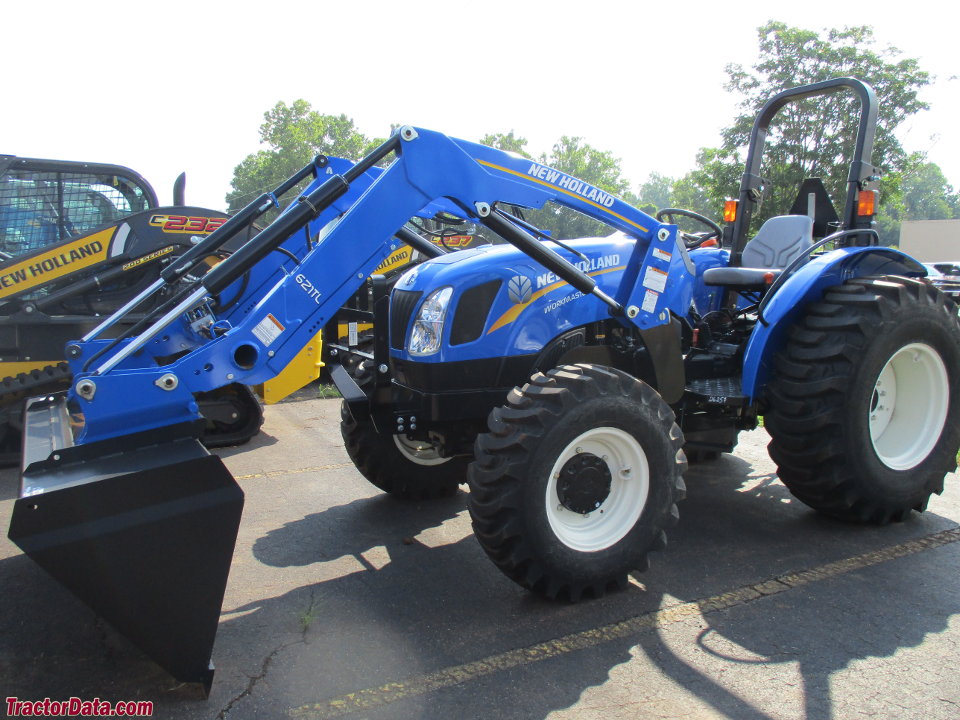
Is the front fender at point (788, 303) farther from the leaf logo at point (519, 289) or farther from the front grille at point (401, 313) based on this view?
the front grille at point (401, 313)

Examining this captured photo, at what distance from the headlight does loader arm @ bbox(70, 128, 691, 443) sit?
47 centimetres

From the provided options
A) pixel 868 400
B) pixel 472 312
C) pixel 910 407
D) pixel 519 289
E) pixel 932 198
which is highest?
pixel 932 198

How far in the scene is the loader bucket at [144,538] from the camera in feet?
7.97

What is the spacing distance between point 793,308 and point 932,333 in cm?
88

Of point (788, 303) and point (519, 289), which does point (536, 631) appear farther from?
point (788, 303)

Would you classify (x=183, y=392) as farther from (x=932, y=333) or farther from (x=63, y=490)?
(x=932, y=333)

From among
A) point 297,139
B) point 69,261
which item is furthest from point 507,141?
point 69,261

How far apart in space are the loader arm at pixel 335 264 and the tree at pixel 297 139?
41.5m

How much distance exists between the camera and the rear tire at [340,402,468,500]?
4.74 meters

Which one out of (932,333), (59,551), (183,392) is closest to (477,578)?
(183,392)

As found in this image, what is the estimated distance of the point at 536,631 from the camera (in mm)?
3172

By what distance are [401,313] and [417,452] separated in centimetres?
120

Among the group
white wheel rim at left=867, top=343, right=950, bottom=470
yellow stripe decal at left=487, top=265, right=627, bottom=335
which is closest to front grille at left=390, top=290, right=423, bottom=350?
yellow stripe decal at left=487, top=265, right=627, bottom=335

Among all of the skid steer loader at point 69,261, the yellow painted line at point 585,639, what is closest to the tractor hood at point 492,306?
the yellow painted line at point 585,639
